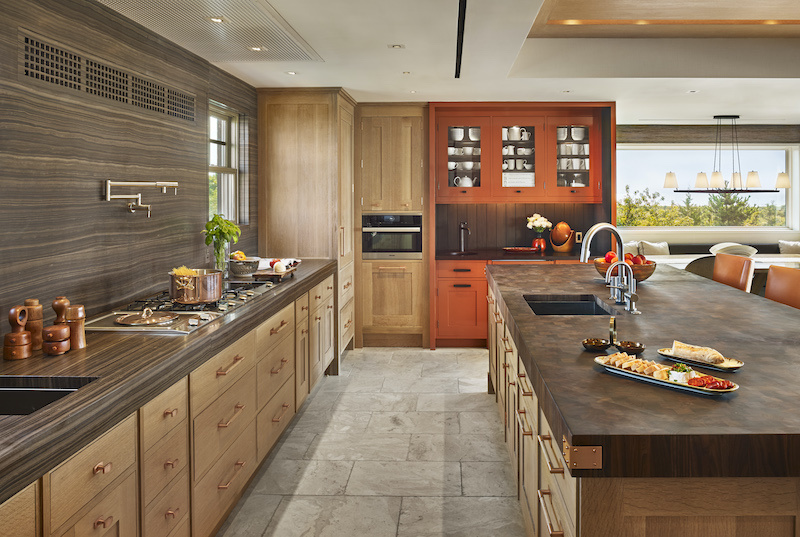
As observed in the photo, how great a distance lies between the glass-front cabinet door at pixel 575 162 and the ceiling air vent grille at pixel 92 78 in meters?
3.76

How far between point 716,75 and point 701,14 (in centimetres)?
67

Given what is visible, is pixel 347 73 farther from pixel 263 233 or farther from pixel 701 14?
pixel 701 14

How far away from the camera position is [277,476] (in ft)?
10.7

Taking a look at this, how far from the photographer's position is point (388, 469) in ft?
11.0

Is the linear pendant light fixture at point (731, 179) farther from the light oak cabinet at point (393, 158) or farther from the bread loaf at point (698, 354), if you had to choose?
the bread loaf at point (698, 354)

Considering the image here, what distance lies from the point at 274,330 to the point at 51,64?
1578 mm

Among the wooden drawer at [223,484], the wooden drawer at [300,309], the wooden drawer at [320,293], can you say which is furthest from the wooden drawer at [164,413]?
the wooden drawer at [320,293]

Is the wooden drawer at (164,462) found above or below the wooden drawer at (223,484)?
above

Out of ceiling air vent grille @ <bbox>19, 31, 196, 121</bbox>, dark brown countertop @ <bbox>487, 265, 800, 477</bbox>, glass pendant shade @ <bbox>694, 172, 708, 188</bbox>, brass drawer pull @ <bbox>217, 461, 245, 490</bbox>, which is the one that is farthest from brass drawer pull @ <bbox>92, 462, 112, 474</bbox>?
glass pendant shade @ <bbox>694, 172, 708, 188</bbox>

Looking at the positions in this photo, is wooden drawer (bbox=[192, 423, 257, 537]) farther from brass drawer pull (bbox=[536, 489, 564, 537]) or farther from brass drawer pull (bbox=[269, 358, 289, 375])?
brass drawer pull (bbox=[536, 489, 564, 537])

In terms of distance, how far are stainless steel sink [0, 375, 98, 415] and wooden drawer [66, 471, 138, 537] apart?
0.98 ft

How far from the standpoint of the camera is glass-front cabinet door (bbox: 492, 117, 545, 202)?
6219 millimetres

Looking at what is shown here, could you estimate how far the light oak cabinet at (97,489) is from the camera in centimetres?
142

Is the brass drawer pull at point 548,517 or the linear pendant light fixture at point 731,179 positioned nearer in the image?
the brass drawer pull at point 548,517
